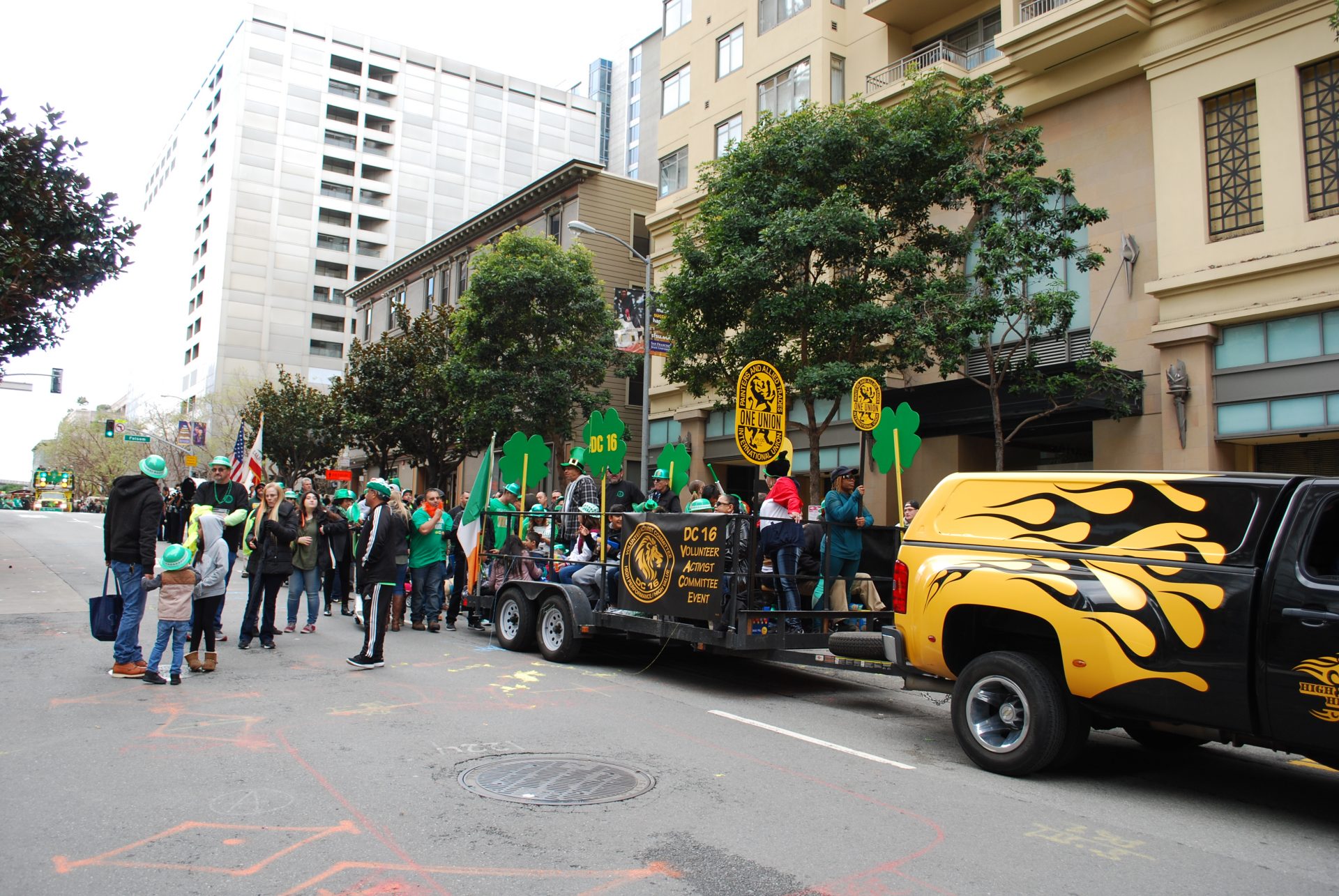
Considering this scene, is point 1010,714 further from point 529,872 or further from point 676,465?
point 676,465

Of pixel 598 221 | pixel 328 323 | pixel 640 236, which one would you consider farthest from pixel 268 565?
pixel 328 323

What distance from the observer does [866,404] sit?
1244 centimetres

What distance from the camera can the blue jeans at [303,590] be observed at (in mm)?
11625

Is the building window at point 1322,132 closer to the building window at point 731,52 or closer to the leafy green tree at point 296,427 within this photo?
the building window at point 731,52

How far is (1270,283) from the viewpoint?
15.4 meters

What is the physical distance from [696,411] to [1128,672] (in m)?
22.9

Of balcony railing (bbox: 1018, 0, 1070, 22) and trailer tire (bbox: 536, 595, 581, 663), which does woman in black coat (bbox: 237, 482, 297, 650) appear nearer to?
trailer tire (bbox: 536, 595, 581, 663)

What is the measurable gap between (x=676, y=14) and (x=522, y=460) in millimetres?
22308

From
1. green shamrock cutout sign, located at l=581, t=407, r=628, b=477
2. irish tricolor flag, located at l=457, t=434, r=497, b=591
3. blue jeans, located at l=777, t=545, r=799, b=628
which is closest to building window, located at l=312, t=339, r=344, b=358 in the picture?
irish tricolor flag, located at l=457, t=434, r=497, b=591

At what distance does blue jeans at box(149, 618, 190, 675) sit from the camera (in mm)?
8094

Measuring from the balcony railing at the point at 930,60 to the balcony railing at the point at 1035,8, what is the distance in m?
1.34

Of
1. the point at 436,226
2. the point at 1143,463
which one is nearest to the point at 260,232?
the point at 436,226

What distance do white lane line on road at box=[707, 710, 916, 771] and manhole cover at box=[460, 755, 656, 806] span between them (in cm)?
165

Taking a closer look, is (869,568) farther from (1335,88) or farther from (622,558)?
(1335,88)
